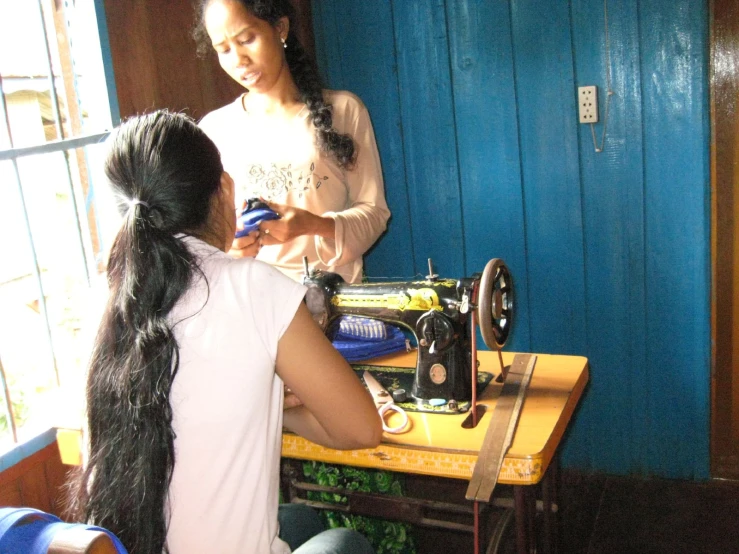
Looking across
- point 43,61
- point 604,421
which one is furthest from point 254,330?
point 604,421

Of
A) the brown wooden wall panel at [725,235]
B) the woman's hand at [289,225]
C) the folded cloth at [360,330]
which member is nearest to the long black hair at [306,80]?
the woman's hand at [289,225]

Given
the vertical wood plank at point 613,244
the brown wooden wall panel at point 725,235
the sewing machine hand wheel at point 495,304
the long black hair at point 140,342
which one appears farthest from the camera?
the vertical wood plank at point 613,244

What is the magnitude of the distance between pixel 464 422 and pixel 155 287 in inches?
24.7

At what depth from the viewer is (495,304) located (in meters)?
1.39

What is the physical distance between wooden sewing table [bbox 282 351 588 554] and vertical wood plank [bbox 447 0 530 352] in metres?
0.87

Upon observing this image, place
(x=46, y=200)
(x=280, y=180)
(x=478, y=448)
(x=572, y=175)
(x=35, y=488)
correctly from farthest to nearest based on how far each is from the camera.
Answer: (x=572, y=175), (x=280, y=180), (x=46, y=200), (x=35, y=488), (x=478, y=448)

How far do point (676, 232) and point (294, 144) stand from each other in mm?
1227

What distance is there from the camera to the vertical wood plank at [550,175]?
7.51 ft

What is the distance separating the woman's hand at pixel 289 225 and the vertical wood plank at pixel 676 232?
114 centimetres

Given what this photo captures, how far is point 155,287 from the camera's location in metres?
1.04

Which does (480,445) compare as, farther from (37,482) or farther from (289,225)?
(37,482)

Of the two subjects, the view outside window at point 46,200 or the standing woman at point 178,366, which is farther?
the view outside window at point 46,200

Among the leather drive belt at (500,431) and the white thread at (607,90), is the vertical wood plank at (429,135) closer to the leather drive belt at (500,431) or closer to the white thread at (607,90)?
the white thread at (607,90)

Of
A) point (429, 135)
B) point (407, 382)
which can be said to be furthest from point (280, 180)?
point (429, 135)
